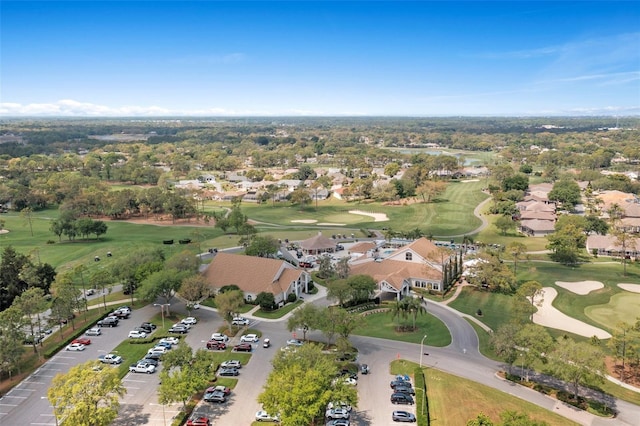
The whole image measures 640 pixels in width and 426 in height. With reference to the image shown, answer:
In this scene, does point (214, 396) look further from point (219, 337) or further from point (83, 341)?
point (83, 341)

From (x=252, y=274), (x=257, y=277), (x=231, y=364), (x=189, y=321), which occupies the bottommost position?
(x=189, y=321)

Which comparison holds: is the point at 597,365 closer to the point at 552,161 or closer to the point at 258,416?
the point at 258,416

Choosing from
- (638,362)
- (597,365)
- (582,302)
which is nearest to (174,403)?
(597,365)

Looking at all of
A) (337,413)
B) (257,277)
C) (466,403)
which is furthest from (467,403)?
(257,277)

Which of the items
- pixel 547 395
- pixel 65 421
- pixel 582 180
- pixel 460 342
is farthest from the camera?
pixel 582 180

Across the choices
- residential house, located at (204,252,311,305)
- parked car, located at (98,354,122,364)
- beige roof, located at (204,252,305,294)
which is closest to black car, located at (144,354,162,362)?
parked car, located at (98,354,122,364)

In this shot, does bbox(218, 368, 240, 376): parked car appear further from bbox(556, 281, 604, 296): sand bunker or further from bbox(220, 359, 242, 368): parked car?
bbox(556, 281, 604, 296): sand bunker
